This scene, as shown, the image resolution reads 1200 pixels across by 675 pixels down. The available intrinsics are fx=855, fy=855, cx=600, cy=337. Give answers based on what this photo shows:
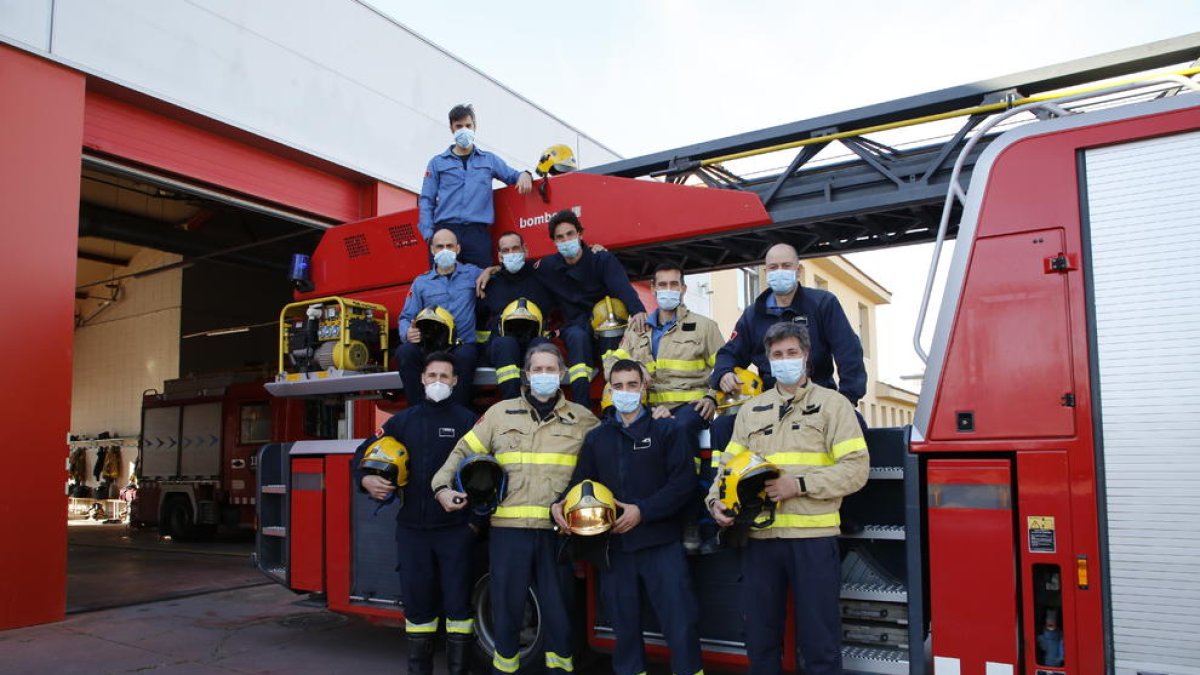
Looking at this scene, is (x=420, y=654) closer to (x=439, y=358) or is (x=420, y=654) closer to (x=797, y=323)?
(x=439, y=358)

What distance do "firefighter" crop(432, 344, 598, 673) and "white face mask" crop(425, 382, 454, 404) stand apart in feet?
1.40

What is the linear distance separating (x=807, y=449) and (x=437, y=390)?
233 cm

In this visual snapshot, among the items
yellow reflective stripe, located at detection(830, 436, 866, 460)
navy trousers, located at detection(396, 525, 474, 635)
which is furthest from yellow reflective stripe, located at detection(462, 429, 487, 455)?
yellow reflective stripe, located at detection(830, 436, 866, 460)

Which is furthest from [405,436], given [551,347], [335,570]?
[335,570]

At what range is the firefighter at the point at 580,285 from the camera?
5414 millimetres

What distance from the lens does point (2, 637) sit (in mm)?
7332

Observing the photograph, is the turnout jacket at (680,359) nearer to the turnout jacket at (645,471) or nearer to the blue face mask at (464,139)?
the turnout jacket at (645,471)

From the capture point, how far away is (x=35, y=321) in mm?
8016

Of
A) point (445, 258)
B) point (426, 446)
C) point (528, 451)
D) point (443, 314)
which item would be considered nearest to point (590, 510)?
point (528, 451)

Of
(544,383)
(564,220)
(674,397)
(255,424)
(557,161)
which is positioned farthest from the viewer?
(255,424)

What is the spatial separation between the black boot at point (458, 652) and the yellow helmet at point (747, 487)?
208 cm

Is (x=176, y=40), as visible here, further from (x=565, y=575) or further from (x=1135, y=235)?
(x=1135, y=235)

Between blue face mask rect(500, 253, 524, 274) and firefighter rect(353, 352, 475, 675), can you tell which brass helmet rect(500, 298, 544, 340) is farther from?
firefighter rect(353, 352, 475, 675)

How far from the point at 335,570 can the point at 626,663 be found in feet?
9.12
